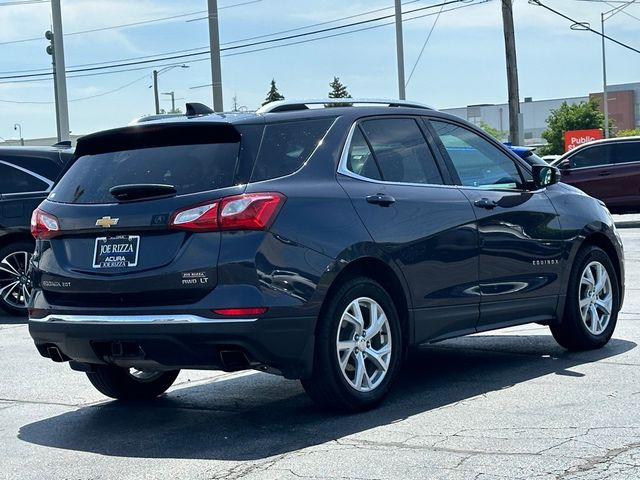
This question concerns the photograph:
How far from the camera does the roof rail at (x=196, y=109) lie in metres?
6.92

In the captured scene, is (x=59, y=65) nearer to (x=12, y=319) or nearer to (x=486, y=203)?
(x=12, y=319)

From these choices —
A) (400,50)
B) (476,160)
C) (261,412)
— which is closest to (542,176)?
(476,160)

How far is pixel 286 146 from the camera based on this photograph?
630 cm

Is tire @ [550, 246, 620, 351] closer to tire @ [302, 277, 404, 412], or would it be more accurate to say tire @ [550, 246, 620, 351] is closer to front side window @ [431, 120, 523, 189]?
front side window @ [431, 120, 523, 189]

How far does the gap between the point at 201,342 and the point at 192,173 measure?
3.10 ft

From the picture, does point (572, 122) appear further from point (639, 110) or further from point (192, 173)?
point (192, 173)

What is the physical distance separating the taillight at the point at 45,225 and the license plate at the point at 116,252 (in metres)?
0.37

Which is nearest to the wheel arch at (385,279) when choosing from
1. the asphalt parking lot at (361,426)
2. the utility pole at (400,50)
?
the asphalt parking lot at (361,426)

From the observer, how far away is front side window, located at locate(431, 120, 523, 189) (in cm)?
747

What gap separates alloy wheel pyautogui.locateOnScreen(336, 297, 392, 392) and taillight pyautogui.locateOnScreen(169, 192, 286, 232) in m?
0.80

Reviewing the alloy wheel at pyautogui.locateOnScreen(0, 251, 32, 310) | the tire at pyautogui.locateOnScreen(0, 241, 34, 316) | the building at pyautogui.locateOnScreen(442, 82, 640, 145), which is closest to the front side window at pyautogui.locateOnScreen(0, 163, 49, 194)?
the tire at pyautogui.locateOnScreen(0, 241, 34, 316)

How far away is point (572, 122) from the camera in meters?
88.4

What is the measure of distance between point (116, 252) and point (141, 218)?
0.26 metres

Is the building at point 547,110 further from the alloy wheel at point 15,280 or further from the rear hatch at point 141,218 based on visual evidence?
the rear hatch at point 141,218
